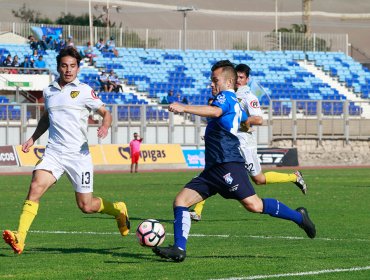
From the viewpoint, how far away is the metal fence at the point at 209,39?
6303 centimetres

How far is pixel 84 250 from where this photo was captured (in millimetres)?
13336

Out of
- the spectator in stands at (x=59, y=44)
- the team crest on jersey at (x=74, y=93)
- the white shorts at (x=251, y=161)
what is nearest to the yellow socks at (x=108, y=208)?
the team crest on jersey at (x=74, y=93)

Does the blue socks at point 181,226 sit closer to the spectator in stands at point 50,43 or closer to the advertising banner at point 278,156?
the advertising banner at point 278,156

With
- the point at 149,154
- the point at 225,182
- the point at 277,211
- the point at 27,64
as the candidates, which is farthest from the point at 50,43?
the point at 225,182

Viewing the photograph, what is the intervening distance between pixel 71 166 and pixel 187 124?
3499cm

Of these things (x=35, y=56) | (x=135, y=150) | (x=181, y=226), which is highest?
(x=35, y=56)

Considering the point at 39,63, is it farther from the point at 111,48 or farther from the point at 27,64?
the point at 111,48

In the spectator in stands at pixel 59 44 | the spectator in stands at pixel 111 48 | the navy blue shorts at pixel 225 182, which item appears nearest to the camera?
the navy blue shorts at pixel 225 182

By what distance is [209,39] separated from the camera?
223ft

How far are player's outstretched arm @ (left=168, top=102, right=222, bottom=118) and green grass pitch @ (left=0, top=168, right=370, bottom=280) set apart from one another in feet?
5.38

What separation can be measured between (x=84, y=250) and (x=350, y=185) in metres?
18.6

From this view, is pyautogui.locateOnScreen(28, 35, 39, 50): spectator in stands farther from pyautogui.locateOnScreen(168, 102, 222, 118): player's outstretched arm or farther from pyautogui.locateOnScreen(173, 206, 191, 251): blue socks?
pyautogui.locateOnScreen(168, 102, 222, 118): player's outstretched arm

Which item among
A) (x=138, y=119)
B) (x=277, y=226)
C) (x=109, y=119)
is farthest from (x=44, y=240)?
(x=138, y=119)

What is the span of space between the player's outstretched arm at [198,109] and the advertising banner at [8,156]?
3118 cm
